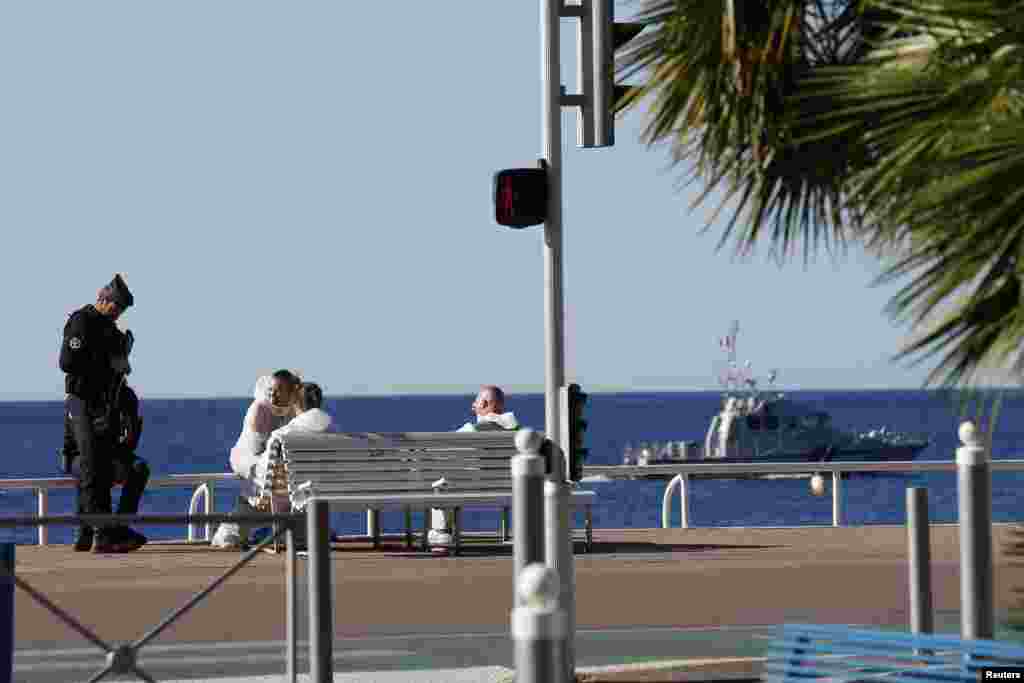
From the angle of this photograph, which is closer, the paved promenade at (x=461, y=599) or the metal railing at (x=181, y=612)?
the metal railing at (x=181, y=612)

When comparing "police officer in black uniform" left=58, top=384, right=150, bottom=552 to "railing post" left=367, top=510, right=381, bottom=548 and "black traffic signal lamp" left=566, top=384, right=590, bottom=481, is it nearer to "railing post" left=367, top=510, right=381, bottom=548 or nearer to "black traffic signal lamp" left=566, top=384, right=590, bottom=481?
"railing post" left=367, top=510, right=381, bottom=548

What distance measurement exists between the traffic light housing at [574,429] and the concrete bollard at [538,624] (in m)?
5.49

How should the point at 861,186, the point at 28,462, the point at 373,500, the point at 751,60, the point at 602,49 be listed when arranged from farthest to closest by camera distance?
1. the point at 28,462
2. the point at 373,500
3. the point at 602,49
4. the point at 751,60
5. the point at 861,186

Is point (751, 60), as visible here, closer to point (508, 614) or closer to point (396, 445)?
point (508, 614)

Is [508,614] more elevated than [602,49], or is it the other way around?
[602,49]

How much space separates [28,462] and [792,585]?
14785 centimetres

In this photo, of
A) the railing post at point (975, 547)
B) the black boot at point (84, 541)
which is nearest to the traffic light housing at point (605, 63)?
the railing post at point (975, 547)

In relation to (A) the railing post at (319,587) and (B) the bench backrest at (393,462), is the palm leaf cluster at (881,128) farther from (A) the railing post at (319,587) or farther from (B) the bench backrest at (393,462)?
(B) the bench backrest at (393,462)

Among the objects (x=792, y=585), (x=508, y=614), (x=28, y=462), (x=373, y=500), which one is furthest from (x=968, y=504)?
(x=28, y=462)

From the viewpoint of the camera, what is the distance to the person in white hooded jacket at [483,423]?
19.9 meters

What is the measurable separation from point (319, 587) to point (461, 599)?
623cm

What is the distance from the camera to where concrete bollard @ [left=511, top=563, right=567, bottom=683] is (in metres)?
6.57

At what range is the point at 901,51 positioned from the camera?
8914mm

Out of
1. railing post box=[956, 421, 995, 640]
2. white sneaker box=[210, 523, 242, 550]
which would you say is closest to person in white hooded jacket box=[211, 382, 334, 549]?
white sneaker box=[210, 523, 242, 550]
